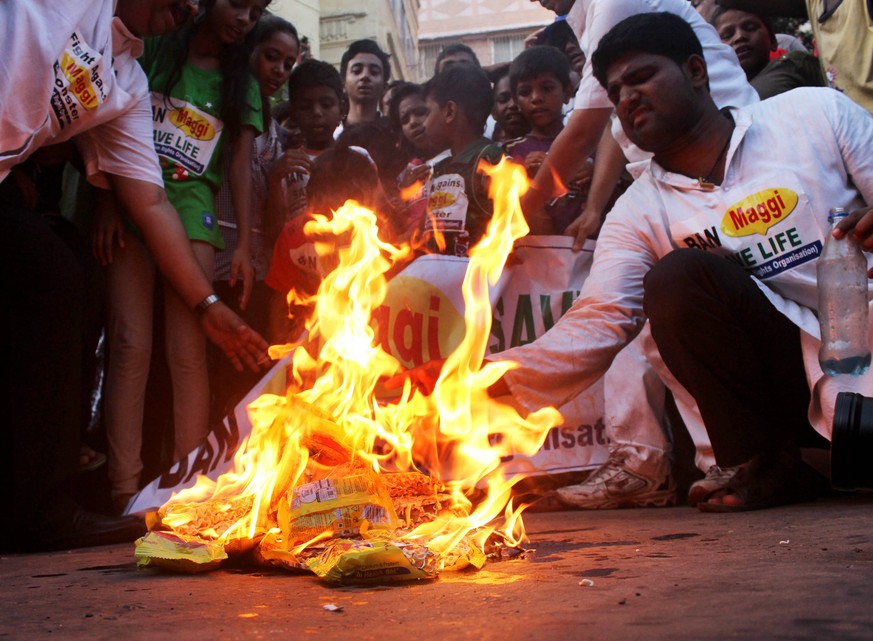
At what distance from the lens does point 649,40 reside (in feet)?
12.5

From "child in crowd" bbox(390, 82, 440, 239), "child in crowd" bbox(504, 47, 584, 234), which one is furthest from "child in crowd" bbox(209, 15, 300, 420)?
"child in crowd" bbox(504, 47, 584, 234)

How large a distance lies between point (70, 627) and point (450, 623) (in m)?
0.72

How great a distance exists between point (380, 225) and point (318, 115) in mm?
853

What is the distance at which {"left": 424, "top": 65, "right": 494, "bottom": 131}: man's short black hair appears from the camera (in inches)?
216

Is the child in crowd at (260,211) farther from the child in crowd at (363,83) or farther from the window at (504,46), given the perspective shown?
the window at (504,46)

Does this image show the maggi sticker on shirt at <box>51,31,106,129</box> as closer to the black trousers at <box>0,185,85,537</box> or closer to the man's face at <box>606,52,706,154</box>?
the black trousers at <box>0,185,85,537</box>

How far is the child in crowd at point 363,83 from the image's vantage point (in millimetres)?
6121

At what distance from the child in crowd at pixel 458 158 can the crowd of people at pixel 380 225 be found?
0.02 m

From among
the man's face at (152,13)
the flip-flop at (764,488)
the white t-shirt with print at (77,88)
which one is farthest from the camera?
the man's face at (152,13)

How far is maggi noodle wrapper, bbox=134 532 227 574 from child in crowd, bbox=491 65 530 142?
11.6ft

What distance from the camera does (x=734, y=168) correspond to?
3637 mm

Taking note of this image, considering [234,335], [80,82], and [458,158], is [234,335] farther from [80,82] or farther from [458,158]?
[458,158]

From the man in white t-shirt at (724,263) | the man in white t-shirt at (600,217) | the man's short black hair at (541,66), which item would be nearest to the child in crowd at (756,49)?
the man in white t-shirt at (600,217)

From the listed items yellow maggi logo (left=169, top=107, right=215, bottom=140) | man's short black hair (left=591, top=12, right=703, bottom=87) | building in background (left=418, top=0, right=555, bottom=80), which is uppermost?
building in background (left=418, top=0, right=555, bottom=80)
